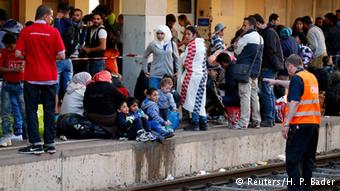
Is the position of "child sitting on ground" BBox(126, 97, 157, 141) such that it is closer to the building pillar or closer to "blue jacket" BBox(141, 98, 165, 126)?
"blue jacket" BBox(141, 98, 165, 126)

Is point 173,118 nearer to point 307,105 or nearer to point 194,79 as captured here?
point 194,79

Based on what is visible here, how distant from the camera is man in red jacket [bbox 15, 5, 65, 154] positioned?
42.6 ft

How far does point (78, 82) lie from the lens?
1530 centimetres

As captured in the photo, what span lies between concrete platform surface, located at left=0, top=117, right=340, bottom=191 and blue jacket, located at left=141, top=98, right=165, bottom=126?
0.36 meters

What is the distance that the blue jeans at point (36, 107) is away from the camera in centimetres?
1307

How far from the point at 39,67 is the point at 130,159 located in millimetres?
2261

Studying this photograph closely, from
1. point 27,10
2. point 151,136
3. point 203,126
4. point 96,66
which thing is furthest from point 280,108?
point 27,10

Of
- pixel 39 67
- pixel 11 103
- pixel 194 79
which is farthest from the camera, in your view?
pixel 194 79

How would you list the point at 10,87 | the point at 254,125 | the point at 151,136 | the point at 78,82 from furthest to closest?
the point at 254,125 → the point at 78,82 → the point at 151,136 → the point at 10,87

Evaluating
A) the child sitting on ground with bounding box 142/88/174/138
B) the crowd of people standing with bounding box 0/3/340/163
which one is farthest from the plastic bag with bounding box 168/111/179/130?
the child sitting on ground with bounding box 142/88/174/138

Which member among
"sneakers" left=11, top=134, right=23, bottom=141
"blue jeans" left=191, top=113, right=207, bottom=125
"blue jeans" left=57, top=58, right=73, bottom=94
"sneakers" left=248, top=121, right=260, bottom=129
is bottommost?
"sneakers" left=248, top=121, right=260, bottom=129

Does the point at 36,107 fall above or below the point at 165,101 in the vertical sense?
above

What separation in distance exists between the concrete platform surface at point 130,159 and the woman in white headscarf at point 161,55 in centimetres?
101

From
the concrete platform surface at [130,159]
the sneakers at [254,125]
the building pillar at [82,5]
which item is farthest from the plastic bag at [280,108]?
the building pillar at [82,5]
